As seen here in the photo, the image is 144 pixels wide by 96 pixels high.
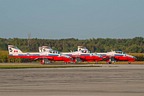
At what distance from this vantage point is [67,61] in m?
94.8

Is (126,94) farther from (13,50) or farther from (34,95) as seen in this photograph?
(13,50)

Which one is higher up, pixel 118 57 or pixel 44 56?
pixel 44 56

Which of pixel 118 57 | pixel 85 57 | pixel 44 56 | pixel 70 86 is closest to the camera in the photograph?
pixel 70 86

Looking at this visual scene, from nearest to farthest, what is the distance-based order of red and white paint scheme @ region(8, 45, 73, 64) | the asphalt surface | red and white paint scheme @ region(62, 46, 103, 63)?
the asphalt surface < red and white paint scheme @ region(8, 45, 73, 64) < red and white paint scheme @ region(62, 46, 103, 63)

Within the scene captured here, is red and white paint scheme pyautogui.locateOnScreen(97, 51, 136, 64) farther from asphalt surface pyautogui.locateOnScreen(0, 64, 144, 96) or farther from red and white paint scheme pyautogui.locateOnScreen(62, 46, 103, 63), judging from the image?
asphalt surface pyautogui.locateOnScreen(0, 64, 144, 96)

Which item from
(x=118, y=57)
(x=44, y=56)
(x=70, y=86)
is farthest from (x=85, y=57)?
(x=70, y=86)

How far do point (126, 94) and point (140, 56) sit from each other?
93.5 metres

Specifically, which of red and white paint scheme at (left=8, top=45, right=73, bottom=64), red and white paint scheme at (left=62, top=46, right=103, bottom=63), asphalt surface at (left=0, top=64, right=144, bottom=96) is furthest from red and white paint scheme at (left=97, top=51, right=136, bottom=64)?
asphalt surface at (left=0, top=64, right=144, bottom=96)

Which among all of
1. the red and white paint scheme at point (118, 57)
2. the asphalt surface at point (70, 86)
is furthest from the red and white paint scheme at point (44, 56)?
the asphalt surface at point (70, 86)

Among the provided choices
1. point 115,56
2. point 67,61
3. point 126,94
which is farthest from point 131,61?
point 126,94

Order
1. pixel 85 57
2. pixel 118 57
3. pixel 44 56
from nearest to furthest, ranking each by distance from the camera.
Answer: pixel 44 56, pixel 118 57, pixel 85 57

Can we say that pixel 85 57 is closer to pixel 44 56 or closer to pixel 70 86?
pixel 44 56

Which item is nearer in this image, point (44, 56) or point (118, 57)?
point (44, 56)

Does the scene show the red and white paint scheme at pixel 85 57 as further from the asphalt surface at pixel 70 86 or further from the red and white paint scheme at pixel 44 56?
the asphalt surface at pixel 70 86
